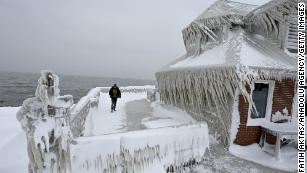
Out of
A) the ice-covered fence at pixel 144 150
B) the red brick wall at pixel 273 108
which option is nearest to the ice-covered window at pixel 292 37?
the red brick wall at pixel 273 108

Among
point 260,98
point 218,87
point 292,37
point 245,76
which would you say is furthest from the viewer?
point 292,37

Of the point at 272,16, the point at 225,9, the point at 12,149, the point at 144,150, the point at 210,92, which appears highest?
the point at 225,9

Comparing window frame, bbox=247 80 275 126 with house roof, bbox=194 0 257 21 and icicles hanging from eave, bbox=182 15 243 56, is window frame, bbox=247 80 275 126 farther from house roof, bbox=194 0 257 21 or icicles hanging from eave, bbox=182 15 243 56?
house roof, bbox=194 0 257 21

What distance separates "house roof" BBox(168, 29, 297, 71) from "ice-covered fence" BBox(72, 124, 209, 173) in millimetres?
3206

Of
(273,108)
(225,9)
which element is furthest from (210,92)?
(225,9)

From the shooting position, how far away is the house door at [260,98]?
9.87m

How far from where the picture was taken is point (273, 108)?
10.0 m

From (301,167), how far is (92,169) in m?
7.17

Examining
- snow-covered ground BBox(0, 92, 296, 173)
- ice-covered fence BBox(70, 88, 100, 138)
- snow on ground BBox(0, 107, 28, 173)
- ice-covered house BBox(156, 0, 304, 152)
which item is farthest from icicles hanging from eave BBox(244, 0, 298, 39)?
snow on ground BBox(0, 107, 28, 173)

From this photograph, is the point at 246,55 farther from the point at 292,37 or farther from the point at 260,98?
the point at 292,37

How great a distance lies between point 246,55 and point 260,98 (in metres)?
2.19

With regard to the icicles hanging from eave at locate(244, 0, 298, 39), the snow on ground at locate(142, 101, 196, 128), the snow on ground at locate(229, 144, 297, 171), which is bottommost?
the snow on ground at locate(229, 144, 297, 171)

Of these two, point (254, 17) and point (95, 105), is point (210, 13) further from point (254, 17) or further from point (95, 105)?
point (95, 105)

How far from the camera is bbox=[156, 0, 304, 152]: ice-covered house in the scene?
896cm
